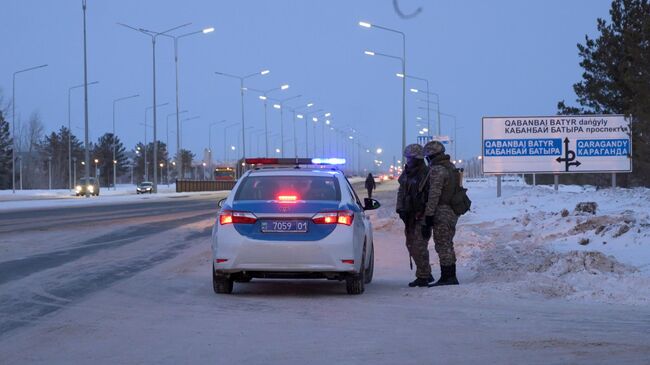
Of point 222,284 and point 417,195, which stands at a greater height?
point 417,195

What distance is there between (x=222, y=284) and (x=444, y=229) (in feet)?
9.15

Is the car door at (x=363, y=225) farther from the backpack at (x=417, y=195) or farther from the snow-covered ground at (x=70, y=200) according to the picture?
the snow-covered ground at (x=70, y=200)

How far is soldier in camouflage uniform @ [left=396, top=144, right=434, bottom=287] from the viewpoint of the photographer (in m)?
11.5

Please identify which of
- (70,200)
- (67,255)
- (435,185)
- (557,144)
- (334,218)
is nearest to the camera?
(334,218)

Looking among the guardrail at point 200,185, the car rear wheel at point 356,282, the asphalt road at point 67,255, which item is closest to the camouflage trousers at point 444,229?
the car rear wheel at point 356,282

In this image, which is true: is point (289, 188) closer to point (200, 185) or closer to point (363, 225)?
point (363, 225)

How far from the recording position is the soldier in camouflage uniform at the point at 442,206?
11242 millimetres

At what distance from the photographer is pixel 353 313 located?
952cm

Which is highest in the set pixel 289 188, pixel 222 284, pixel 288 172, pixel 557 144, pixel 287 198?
pixel 557 144

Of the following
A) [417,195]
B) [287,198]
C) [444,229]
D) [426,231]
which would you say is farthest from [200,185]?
[287,198]

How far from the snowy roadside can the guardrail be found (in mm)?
61027

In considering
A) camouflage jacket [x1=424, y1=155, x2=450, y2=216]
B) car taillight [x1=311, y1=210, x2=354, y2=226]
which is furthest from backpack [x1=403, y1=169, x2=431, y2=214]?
car taillight [x1=311, y1=210, x2=354, y2=226]

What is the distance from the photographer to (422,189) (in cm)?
1149

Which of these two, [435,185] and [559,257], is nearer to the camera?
[435,185]
